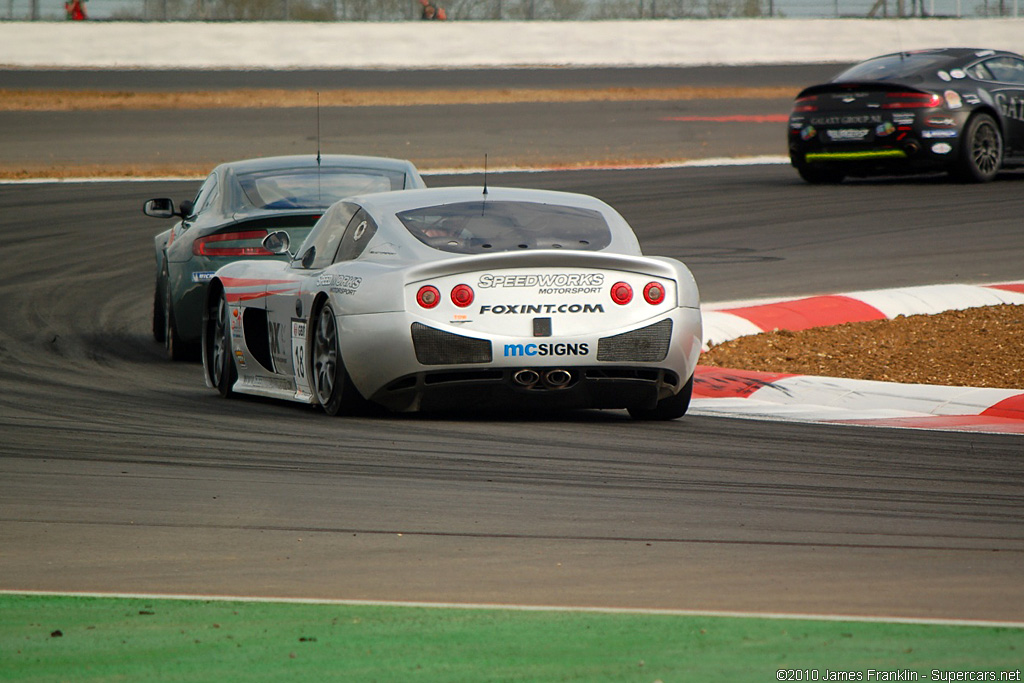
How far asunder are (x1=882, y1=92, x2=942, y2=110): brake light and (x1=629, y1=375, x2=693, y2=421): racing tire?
10.7 metres

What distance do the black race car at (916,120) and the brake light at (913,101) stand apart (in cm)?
1

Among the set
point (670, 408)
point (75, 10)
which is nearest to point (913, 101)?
point (670, 408)

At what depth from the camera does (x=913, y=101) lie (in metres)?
18.0

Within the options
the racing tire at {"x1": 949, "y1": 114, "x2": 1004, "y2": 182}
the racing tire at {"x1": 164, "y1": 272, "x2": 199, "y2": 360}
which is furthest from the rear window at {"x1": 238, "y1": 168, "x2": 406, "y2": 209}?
the racing tire at {"x1": 949, "y1": 114, "x2": 1004, "y2": 182}

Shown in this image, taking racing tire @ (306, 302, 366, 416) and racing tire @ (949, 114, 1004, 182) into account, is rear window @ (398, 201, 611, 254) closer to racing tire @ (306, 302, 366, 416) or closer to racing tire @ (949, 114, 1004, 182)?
racing tire @ (306, 302, 366, 416)

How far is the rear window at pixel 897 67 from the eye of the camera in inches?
735

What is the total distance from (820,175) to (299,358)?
493 inches

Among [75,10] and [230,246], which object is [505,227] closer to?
[230,246]

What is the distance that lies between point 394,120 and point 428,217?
20.0 meters

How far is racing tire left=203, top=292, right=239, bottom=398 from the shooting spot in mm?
9141

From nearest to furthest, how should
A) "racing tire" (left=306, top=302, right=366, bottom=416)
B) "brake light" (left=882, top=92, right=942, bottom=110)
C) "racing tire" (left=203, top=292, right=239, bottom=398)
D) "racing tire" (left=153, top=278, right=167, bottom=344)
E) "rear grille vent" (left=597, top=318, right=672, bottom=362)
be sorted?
"rear grille vent" (left=597, top=318, right=672, bottom=362) < "racing tire" (left=306, top=302, right=366, bottom=416) < "racing tire" (left=203, top=292, right=239, bottom=398) < "racing tire" (left=153, top=278, right=167, bottom=344) < "brake light" (left=882, top=92, right=942, bottom=110)

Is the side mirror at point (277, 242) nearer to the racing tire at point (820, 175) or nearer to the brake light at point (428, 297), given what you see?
the brake light at point (428, 297)

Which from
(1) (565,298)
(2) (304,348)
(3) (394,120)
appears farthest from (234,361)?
(3) (394,120)

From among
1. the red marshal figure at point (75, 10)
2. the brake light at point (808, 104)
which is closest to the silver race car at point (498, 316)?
the brake light at point (808, 104)
